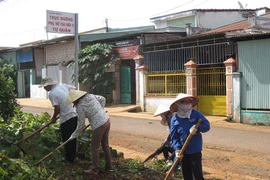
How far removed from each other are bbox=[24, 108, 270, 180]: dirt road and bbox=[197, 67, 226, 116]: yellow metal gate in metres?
1.68

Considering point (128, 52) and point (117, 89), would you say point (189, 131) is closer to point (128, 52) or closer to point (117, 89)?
point (128, 52)

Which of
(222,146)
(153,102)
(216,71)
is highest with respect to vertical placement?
(216,71)

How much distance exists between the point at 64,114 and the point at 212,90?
10717mm

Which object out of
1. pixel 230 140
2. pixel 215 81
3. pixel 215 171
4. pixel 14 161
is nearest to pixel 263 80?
pixel 215 81

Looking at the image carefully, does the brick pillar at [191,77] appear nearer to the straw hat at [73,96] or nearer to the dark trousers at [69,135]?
the dark trousers at [69,135]

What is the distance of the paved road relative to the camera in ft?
31.2

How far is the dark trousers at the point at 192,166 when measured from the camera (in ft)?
14.9

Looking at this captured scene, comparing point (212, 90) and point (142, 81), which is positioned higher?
point (142, 81)

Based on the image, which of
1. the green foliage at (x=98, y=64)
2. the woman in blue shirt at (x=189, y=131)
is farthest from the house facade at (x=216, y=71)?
the woman in blue shirt at (x=189, y=131)

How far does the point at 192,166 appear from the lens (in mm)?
4617

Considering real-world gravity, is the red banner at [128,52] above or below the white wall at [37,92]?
above


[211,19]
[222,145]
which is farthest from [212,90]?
[211,19]

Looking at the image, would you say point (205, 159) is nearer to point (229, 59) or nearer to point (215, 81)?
point (229, 59)

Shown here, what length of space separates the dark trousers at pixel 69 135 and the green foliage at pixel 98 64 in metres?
14.6
